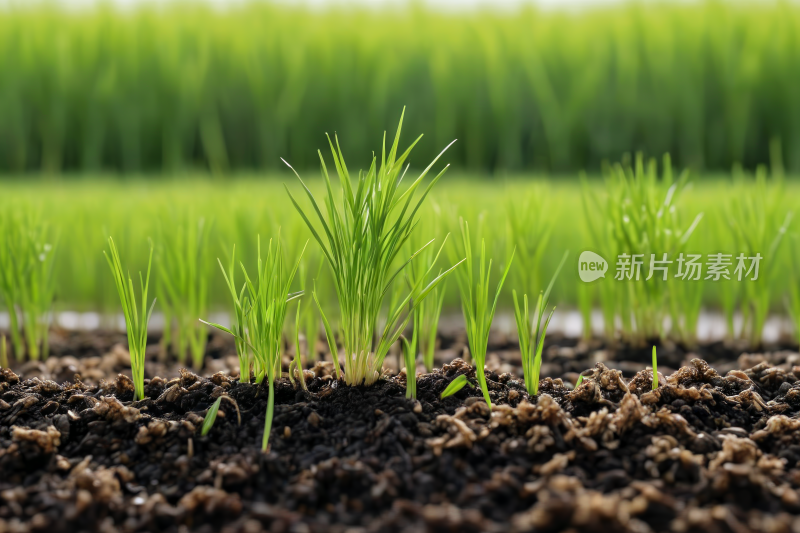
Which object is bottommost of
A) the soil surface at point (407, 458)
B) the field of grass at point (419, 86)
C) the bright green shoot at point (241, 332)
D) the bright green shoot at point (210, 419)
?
the soil surface at point (407, 458)

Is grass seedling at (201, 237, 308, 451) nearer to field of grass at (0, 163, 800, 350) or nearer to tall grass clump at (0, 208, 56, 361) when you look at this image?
field of grass at (0, 163, 800, 350)

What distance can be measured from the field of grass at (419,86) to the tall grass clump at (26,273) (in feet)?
10.1

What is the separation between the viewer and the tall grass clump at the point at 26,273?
59.0 inches

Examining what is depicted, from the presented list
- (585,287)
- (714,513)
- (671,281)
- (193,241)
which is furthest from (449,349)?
(714,513)

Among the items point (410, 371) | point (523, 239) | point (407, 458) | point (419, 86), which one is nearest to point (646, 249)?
point (523, 239)

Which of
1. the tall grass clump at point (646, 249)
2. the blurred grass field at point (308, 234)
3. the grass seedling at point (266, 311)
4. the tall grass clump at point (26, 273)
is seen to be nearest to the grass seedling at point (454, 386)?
the grass seedling at point (266, 311)

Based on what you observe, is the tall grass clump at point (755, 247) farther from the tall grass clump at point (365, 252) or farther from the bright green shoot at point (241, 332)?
the bright green shoot at point (241, 332)

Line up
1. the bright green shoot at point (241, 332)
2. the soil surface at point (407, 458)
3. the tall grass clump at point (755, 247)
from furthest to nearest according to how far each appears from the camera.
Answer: the tall grass clump at point (755, 247)
the bright green shoot at point (241, 332)
the soil surface at point (407, 458)

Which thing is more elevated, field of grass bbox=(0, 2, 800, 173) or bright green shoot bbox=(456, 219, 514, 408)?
field of grass bbox=(0, 2, 800, 173)

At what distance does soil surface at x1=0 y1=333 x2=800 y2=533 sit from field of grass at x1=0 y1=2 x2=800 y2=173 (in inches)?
141

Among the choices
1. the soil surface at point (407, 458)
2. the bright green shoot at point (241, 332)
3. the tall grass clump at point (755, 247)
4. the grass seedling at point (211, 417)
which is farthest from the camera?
the tall grass clump at point (755, 247)

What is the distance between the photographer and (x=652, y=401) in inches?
40.5

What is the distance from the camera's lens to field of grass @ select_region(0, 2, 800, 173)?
4.40m

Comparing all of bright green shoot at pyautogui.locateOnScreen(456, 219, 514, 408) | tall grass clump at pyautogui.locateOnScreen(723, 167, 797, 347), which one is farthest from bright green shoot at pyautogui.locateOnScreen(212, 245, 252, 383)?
tall grass clump at pyautogui.locateOnScreen(723, 167, 797, 347)
